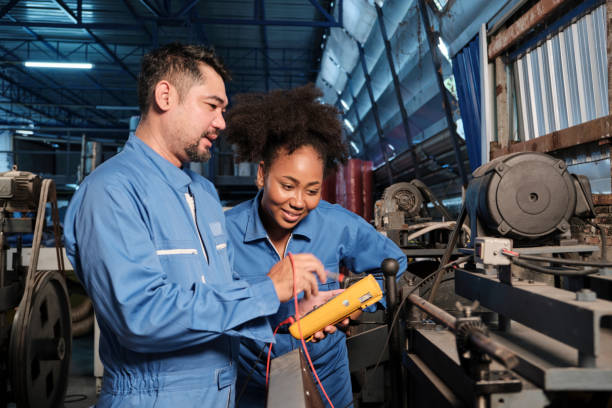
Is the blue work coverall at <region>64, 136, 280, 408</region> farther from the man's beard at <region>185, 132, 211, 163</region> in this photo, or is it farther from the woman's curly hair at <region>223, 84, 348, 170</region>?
the woman's curly hair at <region>223, 84, 348, 170</region>

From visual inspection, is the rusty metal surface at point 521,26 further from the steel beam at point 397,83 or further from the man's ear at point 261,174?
the steel beam at point 397,83

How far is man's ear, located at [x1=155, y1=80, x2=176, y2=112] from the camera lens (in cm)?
114

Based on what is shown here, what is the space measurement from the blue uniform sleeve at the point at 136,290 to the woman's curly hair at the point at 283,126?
63 cm

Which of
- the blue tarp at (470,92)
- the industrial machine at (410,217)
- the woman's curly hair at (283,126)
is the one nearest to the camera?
the woman's curly hair at (283,126)

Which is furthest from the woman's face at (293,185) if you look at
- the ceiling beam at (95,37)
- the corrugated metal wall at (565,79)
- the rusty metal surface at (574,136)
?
the ceiling beam at (95,37)

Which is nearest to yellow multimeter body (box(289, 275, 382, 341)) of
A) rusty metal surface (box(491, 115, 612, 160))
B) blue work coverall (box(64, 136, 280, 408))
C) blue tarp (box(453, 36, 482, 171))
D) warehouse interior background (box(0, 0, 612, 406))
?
blue work coverall (box(64, 136, 280, 408))

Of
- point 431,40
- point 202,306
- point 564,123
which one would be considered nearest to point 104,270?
point 202,306

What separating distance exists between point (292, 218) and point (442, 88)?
343 centimetres

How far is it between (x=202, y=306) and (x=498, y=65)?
221 centimetres

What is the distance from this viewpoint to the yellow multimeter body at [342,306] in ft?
3.69

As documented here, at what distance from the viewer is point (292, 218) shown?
4.65 feet

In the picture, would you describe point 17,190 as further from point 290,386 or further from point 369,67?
point 369,67

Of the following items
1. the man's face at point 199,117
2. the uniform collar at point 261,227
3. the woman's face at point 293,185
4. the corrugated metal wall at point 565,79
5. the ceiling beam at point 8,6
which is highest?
the ceiling beam at point 8,6

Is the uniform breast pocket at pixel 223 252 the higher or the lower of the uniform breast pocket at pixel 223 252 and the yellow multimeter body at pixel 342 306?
the higher
